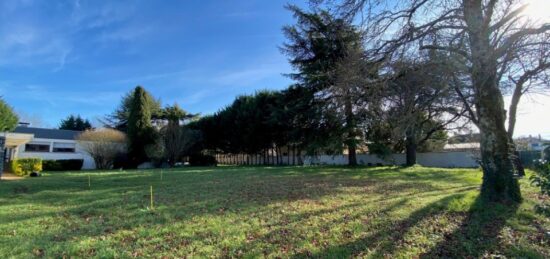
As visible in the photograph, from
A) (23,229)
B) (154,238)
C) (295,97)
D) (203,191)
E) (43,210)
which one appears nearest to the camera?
(154,238)

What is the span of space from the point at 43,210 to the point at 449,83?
373 inches

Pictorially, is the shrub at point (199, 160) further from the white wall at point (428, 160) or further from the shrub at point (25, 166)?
the shrub at point (25, 166)

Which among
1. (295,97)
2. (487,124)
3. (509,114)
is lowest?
(487,124)

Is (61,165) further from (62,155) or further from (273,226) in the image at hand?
(273,226)

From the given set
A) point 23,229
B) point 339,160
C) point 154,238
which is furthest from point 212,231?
point 339,160

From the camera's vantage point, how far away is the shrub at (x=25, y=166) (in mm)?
16688

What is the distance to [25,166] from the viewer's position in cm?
1703

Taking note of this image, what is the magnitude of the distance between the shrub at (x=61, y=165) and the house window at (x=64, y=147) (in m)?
5.15

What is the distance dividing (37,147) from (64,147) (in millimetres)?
2044

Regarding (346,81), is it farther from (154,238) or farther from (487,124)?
(154,238)

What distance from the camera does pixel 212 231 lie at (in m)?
5.47

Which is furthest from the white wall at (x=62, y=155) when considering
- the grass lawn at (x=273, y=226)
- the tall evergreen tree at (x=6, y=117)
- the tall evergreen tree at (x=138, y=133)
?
the grass lawn at (x=273, y=226)

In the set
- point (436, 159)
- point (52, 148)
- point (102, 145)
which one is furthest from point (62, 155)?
point (436, 159)

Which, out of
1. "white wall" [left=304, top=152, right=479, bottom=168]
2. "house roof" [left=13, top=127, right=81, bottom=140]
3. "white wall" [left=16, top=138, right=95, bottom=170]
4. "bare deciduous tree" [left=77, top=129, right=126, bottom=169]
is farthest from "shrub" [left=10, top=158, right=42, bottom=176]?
"white wall" [left=304, top=152, right=479, bottom=168]
